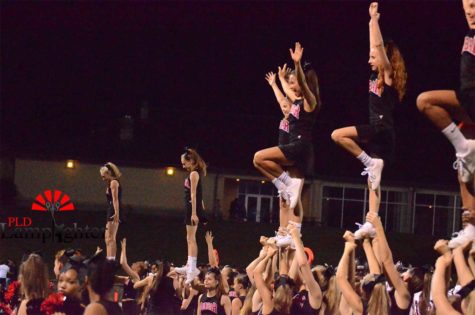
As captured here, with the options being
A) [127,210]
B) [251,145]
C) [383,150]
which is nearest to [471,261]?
[383,150]

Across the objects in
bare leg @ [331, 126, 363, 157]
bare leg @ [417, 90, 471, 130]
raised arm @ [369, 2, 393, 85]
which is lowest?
bare leg @ [331, 126, 363, 157]

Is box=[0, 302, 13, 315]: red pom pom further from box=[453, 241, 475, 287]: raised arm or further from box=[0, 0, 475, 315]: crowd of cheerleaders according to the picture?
box=[453, 241, 475, 287]: raised arm

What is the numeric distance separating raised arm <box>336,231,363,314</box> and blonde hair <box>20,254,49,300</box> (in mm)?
2390

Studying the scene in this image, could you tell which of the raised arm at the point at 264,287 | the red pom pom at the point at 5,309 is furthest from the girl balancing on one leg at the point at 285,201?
the red pom pom at the point at 5,309

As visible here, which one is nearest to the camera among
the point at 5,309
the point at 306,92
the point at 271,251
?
the point at 271,251

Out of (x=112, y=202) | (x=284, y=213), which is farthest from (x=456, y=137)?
(x=112, y=202)

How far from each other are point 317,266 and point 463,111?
2.68 metres

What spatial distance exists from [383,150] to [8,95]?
31.2m

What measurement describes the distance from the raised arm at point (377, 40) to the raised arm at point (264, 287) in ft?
6.80

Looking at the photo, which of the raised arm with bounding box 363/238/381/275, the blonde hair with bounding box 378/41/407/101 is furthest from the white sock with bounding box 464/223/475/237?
the blonde hair with bounding box 378/41/407/101

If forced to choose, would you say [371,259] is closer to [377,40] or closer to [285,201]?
[377,40]

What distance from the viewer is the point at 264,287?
8242 mm

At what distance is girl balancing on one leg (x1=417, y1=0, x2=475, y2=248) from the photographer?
6.46m

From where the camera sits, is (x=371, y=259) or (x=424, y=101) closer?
(x=424, y=101)
